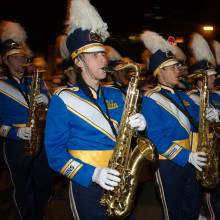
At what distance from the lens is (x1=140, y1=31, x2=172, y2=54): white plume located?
474 centimetres

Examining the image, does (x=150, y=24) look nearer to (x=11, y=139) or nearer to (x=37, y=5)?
A: (x=37, y=5)

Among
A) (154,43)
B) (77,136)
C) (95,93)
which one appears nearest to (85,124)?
(77,136)

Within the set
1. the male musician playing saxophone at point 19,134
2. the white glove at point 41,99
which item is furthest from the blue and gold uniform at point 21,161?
the white glove at point 41,99

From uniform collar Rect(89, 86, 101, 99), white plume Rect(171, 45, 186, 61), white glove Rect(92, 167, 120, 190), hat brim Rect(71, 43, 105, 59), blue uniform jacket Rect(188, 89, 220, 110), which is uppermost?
white plume Rect(171, 45, 186, 61)

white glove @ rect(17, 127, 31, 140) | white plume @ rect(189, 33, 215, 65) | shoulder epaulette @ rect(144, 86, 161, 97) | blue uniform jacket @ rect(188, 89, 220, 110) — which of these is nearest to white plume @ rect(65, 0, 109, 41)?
shoulder epaulette @ rect(144, 86, 161, 97)

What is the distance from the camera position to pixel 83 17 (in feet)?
11.1

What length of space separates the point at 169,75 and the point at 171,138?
852 millimetres

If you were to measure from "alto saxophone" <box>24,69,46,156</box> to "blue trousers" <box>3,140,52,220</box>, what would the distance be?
0.10m

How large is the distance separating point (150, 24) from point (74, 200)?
19340 millimetres

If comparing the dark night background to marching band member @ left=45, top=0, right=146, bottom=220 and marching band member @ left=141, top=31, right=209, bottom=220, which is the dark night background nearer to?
marching band member @ left=141, top=31, right=209, bottom=220

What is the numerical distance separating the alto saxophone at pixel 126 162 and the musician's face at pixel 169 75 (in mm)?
1302

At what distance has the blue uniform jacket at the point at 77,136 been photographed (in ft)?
9.84

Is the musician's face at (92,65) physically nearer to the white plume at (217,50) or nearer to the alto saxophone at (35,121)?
the alto saxophone at (35,121)

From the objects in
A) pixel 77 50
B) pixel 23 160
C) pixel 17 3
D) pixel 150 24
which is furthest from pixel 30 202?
pixel 150 24
